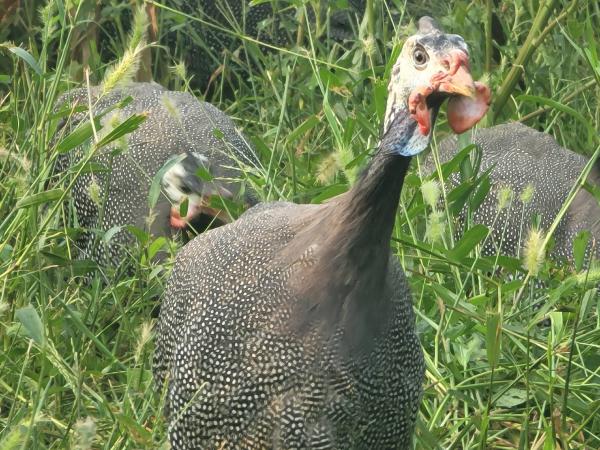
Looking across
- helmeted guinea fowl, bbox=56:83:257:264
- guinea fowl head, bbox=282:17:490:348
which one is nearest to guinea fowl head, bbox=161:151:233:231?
helmeted guinea fowl, bbox=56:83:257:264

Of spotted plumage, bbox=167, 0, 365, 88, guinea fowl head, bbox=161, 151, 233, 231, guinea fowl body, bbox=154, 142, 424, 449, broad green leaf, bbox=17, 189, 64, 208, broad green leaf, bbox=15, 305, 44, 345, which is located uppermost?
broad green leaf, bbox=17, 189, 64, 208

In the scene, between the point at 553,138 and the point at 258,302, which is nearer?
the point at 258,302

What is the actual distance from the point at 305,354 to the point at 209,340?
0.24 metres

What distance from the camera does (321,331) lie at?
2945mm

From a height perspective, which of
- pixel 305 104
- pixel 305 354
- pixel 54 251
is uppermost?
pixel 305 354

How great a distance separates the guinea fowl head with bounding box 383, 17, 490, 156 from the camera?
8.86ft

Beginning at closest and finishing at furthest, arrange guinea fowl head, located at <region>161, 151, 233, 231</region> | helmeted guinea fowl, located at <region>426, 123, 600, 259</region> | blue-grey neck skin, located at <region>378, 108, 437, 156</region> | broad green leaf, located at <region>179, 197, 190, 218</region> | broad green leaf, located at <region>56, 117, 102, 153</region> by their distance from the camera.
Result: blue-grey neck skin, located at <region>378, 108, 437, 156</region> < broad green leaf, located at <region>56, 117, 102, 153</region> < broad green leaf, located at <region>179, 197, 190, 218</region> < guinea fowl head, located at <region>161, 151, 233, 231</region> < helmeted guinea fowl, located at <region>426, 123, 600, 259</region>

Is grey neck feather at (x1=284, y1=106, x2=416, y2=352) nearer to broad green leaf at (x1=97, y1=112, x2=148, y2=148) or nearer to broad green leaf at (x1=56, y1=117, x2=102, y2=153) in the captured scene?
broad green leaf at (x1=97, y1=112, x2=148, y2=148)

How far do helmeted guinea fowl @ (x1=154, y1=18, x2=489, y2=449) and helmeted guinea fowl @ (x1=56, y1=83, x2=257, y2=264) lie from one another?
1.12 m

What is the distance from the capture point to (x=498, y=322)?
9.29 ft

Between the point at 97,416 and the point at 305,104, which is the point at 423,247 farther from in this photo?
the point at 305,104

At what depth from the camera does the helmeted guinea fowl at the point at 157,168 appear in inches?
169

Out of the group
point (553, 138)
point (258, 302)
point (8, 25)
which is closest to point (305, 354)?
point (258, 302)

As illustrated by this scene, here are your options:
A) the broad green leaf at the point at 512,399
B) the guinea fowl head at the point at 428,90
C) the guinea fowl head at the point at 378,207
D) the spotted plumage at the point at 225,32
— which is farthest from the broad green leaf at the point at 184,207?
the spotted plumage at the point at 225,32
